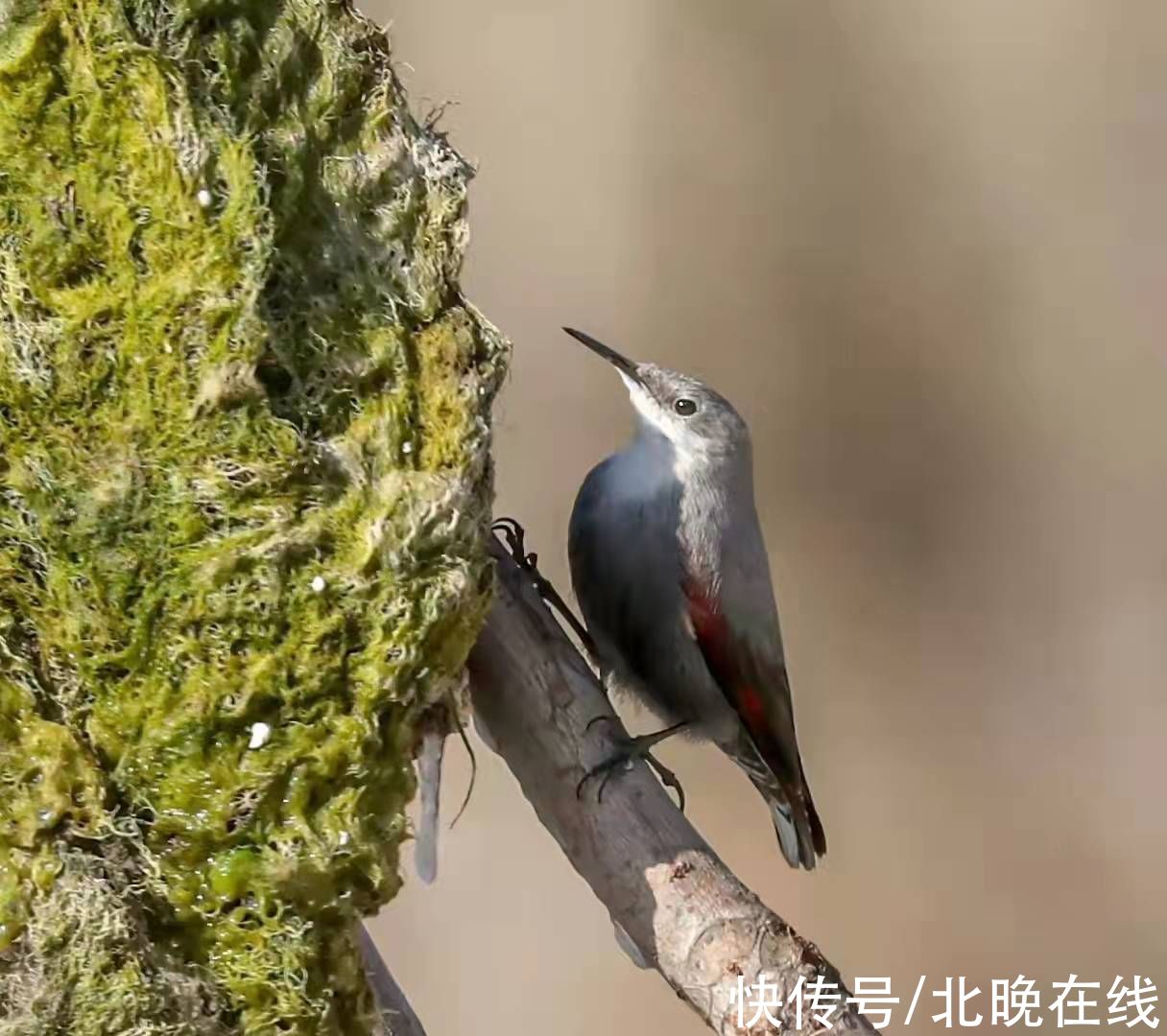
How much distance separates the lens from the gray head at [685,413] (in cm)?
249

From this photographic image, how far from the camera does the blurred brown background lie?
12.7ft

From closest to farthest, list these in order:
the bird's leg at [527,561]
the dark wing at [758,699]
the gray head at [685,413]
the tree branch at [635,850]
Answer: the tree branch at [635,850] < the bird's leg at [527,561] < the dark wing at [758,699] < the gray head at [685,413]

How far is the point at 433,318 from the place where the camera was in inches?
61.1

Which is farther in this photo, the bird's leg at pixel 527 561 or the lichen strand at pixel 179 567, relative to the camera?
the bird's leg at pixel 527 561

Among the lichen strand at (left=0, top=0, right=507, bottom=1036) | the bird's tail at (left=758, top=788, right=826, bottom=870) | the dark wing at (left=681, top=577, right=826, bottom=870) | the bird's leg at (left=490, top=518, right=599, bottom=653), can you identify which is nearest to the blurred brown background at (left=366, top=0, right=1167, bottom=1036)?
the bird's tail at (left=758, top=788, right=826, bottom=870)

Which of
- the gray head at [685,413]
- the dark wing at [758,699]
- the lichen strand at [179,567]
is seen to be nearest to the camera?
the lichen strand at [179,567]

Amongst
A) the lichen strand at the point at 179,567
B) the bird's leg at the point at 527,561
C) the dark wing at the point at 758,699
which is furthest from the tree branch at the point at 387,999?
the dark wing at the point at 758,699

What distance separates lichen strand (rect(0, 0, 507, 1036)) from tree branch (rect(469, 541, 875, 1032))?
200mm

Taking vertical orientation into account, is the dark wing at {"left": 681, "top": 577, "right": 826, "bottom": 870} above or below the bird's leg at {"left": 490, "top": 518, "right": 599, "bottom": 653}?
below

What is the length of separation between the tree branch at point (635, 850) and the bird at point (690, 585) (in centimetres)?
68

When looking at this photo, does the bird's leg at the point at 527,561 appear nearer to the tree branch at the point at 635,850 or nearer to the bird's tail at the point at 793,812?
the tree branch at the point at 635,850

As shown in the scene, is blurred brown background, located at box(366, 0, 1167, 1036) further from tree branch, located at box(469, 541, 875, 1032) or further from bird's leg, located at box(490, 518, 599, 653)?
tree branch, located at box(469, 541, 875, 1032)

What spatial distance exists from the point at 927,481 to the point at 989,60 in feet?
3.75

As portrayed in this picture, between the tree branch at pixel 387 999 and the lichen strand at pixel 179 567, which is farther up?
the lichen strand at pixel 179 567
